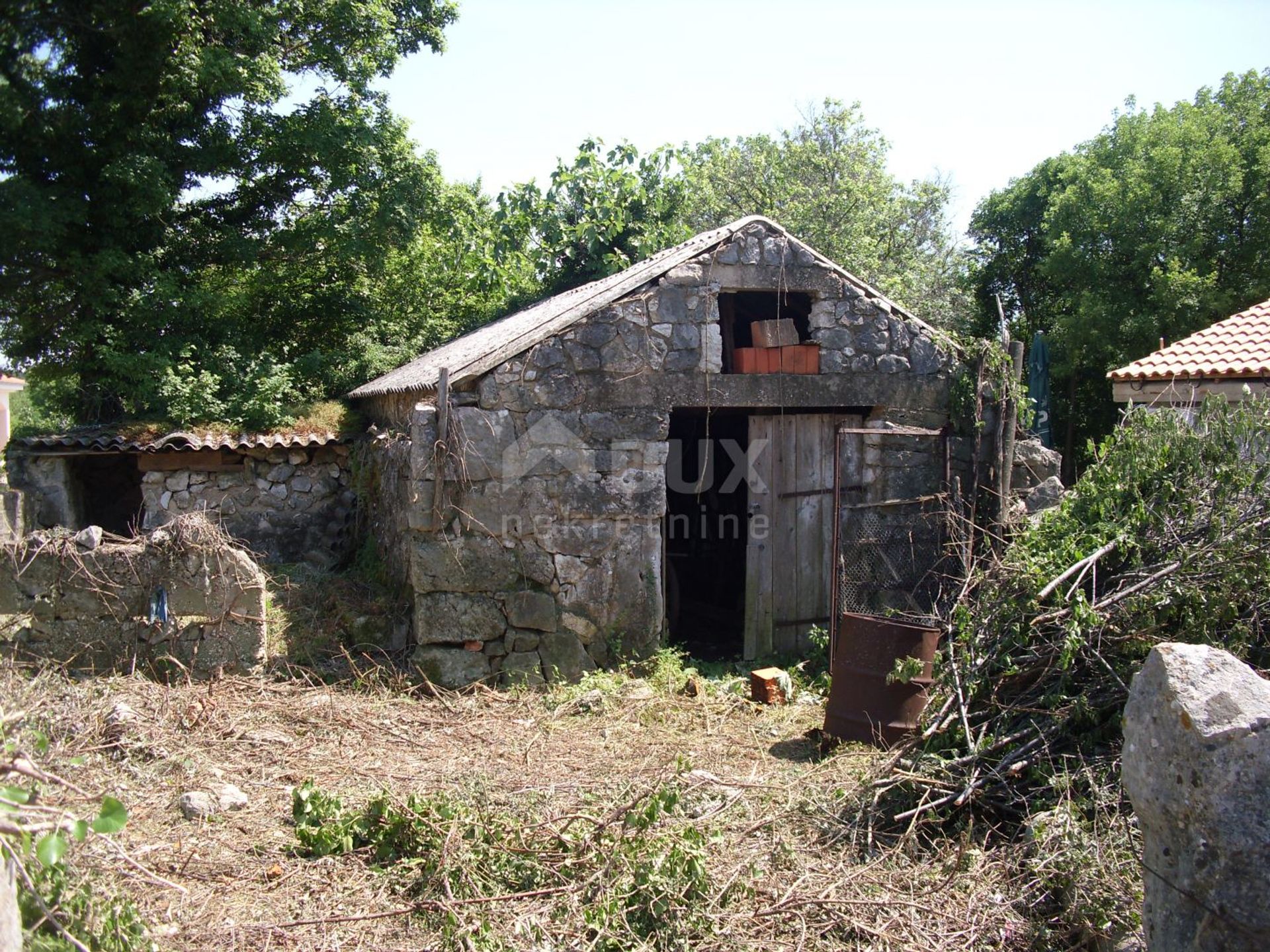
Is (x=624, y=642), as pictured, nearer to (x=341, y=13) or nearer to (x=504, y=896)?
(x=504, y=896)

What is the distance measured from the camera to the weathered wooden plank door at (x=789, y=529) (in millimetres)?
8156

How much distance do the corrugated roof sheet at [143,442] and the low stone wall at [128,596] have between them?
9.96 feet

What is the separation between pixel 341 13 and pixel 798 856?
1185 centimetres

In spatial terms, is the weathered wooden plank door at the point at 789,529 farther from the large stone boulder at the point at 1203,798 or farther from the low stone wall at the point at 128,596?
the large stone boulder at the point at 1203,798

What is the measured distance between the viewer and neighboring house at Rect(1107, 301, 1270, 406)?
31.2 feet

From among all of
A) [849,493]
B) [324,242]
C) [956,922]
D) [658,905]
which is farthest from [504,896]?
[324,242]

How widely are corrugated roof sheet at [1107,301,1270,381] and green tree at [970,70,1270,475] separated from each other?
326 centimetres

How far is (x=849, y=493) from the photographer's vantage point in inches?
321

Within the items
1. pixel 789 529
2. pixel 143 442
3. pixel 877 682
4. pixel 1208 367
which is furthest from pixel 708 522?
pixel 143 442

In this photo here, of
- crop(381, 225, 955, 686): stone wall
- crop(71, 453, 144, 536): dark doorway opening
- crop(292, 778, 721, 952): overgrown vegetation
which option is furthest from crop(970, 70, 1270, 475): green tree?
crop(71, 453, 144, 536): dark doorway opening

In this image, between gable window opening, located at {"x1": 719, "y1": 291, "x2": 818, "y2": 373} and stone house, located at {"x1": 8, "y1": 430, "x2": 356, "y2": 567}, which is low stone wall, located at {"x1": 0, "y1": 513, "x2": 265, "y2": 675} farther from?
gable window opening, located at {"x1": 719, "y1": 291, "x2": 818, "y2": 373}

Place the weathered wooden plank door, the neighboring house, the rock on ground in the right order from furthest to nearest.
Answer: the neighboring house < the weathered wooden plank door < the rock on ground

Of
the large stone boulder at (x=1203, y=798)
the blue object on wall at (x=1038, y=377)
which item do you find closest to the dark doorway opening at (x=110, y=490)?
the large stone boulder at (x=1203, y=798)

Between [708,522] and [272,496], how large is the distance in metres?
5.12
